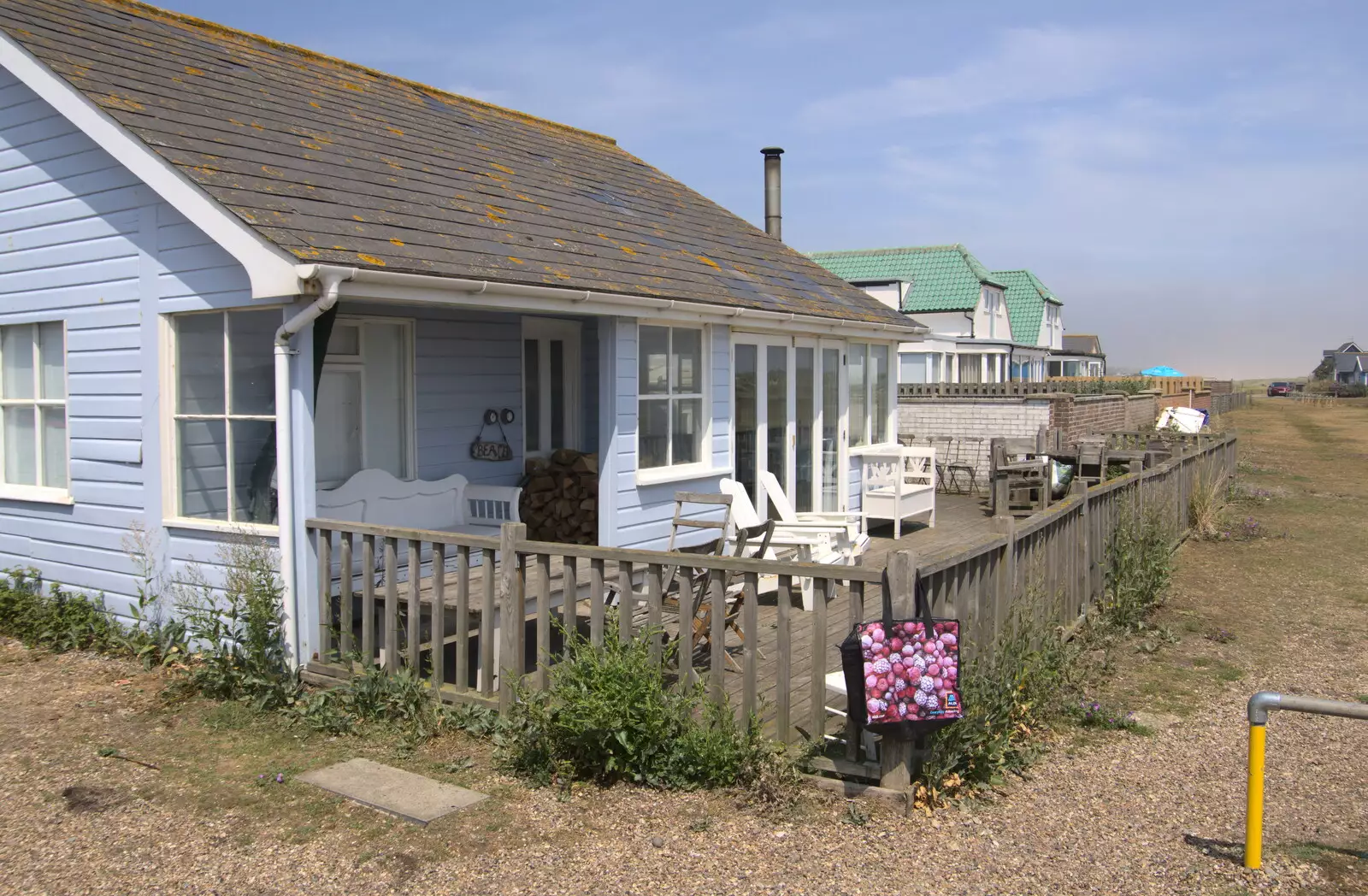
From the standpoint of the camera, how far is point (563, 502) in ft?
33.8

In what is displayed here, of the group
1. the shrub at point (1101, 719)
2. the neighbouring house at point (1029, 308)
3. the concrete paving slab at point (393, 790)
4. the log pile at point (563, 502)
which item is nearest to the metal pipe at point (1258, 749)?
the shrub at point (1101, 719)

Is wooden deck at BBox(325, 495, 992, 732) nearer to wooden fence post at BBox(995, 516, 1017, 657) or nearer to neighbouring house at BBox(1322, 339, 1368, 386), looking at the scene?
wooden fence post at BBox(995, 516, 1017, 657)

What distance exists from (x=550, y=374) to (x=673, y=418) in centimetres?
163

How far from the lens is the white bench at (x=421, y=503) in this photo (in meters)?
8.32

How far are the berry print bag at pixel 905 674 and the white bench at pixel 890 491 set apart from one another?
829cm

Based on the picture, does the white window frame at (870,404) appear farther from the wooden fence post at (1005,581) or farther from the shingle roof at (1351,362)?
the shingle roof at (1351,362)

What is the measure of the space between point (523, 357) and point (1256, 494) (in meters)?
14.4

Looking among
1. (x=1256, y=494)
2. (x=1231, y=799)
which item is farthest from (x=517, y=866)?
(x=1256, y=494)

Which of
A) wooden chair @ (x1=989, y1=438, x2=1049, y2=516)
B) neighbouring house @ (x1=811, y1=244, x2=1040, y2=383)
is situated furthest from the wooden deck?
neighbouring house @ (x1=811, y1=244, x2=1040, y2=383)

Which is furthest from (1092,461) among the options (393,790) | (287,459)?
(393,790)

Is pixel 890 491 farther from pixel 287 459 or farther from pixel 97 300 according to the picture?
pixel 97 300

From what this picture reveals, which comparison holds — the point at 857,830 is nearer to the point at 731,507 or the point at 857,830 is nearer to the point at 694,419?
the point at 731,507

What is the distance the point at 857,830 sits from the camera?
4812mm

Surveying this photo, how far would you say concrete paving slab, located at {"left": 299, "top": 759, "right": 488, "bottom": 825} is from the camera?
Result: 16.7ft
